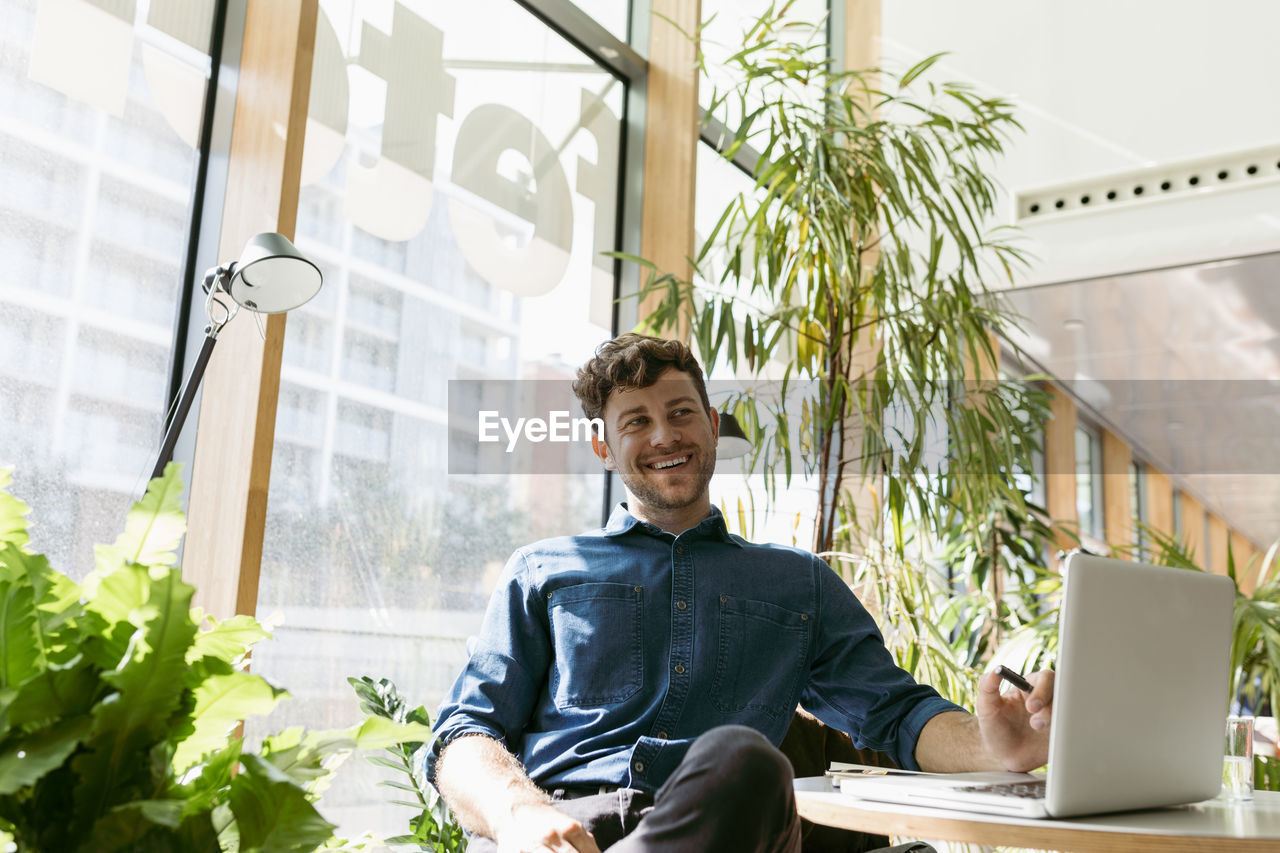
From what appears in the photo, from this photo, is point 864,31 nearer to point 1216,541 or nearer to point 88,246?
point 88,246

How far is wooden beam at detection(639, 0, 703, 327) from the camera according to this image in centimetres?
392

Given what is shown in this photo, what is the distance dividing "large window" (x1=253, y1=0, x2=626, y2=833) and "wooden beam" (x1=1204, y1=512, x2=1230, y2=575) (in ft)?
35.5

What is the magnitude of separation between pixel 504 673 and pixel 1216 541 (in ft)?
42.8

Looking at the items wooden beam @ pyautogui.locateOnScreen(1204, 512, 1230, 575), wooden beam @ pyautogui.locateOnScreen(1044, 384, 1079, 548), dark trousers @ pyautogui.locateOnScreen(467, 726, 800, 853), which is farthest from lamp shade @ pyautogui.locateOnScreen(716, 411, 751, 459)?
wooden beam @ pyautogui.locateOnScreen(1204, 512, 1230, 575)

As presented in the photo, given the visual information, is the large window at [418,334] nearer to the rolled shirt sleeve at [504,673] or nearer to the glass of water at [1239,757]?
the rolled shirt sleeve at [504,673]

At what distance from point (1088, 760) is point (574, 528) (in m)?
2.72

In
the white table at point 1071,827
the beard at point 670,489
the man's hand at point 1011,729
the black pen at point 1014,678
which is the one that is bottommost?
the white table at point 1071,827

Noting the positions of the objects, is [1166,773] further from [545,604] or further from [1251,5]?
[1251,5]

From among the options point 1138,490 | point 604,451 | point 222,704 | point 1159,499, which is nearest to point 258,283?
point 604,451

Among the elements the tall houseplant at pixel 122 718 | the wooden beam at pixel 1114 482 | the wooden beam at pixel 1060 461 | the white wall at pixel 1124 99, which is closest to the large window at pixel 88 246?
the tall houseplant at pixel 122 718

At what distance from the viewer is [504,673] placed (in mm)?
1713

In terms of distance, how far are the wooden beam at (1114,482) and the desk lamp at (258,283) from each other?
28.5ft

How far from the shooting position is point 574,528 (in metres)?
3.75

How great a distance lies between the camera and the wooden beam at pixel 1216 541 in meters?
12.5
